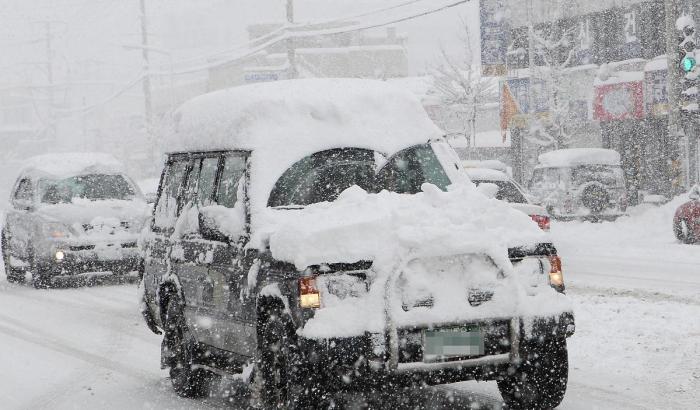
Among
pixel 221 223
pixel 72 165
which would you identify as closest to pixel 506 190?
pixel 72 165

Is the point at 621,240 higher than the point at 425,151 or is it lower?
lower

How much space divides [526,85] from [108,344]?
32724mm

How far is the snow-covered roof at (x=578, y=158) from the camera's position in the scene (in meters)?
28.7

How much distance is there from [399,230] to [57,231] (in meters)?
11.2

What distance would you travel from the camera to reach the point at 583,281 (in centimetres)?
1440

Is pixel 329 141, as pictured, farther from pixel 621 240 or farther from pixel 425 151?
pixel 621 240

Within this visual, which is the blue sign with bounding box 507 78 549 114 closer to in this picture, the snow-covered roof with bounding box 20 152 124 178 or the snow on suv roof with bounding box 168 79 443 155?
the snow-covered roof with bounding box 20 152 124 178

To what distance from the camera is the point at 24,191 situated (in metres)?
17.8

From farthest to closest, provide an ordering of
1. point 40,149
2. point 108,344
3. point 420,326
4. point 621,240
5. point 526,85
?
point 40,149, point 526,85, point 621,240, point 108,344, point 420,326

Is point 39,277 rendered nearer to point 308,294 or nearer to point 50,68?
point 308,294

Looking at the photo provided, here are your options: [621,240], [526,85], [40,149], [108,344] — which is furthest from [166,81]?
[108,344]

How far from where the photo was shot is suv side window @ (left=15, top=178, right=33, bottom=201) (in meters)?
17.4

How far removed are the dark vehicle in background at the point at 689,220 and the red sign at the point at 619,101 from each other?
52.8 feet

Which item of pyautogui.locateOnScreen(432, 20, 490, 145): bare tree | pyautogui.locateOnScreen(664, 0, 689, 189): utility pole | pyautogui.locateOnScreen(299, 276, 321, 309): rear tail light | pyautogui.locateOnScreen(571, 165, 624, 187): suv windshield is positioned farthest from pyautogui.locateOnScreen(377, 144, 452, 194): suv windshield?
pyautogui.locateOnScreen(432, 20, 490, 145): bare tree
